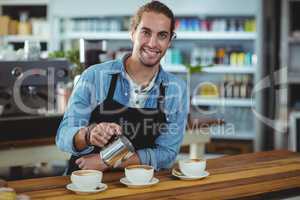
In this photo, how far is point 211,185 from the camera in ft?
6.23

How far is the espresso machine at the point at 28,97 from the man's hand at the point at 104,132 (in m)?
1.32

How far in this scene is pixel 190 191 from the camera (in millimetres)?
1814

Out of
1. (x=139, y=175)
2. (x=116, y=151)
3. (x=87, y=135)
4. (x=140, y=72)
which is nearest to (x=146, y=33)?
(x=140, y=72)

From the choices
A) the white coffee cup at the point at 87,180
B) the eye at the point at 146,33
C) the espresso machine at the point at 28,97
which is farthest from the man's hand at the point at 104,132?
the espresso machine at the point at 28,97

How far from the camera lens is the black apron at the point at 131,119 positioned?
2.43m

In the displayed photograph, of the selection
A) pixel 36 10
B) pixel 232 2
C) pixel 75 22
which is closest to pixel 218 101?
pixel 232 2

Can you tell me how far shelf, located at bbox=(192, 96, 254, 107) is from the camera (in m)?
5.76

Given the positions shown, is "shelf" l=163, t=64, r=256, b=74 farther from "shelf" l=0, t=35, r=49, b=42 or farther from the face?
the face

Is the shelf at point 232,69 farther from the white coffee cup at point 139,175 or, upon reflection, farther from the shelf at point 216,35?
the white coffee cup at point 139,175

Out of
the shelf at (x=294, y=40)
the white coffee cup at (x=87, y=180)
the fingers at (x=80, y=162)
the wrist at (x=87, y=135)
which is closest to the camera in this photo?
the white coffee cup at (x=87, y=180)

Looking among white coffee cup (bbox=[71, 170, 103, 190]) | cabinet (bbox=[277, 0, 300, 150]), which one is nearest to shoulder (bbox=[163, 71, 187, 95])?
white coffee cup (bbox=[71, 170, 103, 190])

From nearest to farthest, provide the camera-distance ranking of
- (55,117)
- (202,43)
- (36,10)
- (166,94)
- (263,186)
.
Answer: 1. (263,186)
2. (166,94)
3. (55,117)
4. (202,43)
5. (36,10)

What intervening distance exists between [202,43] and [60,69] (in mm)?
2806

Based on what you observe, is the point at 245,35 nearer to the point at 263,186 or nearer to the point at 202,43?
the point at 202,43
